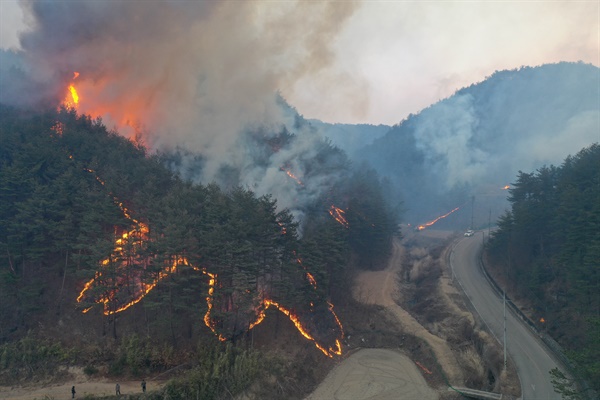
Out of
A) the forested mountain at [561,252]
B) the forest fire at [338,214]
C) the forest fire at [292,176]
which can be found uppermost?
the forest fire at [292,176]

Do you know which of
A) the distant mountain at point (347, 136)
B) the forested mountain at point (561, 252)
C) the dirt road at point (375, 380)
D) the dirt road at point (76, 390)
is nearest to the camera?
the dirt road at point (76, 390)

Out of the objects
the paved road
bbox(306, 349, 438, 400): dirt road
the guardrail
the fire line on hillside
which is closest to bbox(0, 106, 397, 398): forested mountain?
the fire line on hillside

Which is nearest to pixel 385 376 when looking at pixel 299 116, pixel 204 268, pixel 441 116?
pixel 204 268

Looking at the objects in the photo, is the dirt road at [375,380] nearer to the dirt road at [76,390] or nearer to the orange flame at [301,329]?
the orange flame at [301,329]

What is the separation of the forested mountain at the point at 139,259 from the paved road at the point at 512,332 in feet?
49.1

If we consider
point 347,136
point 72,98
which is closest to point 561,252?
point 72,98

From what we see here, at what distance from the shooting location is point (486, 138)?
423ft

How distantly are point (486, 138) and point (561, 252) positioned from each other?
9895 centimetres

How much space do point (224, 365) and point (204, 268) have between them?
743 cm

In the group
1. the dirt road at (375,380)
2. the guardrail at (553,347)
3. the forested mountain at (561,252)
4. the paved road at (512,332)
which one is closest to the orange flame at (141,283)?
the dirt road at (375,380)

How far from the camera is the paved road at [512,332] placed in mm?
29562

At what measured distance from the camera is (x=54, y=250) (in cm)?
3538

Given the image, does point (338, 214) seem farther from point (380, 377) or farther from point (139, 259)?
point (139, 259)

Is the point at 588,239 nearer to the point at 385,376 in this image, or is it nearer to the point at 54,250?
the point at 385,376
